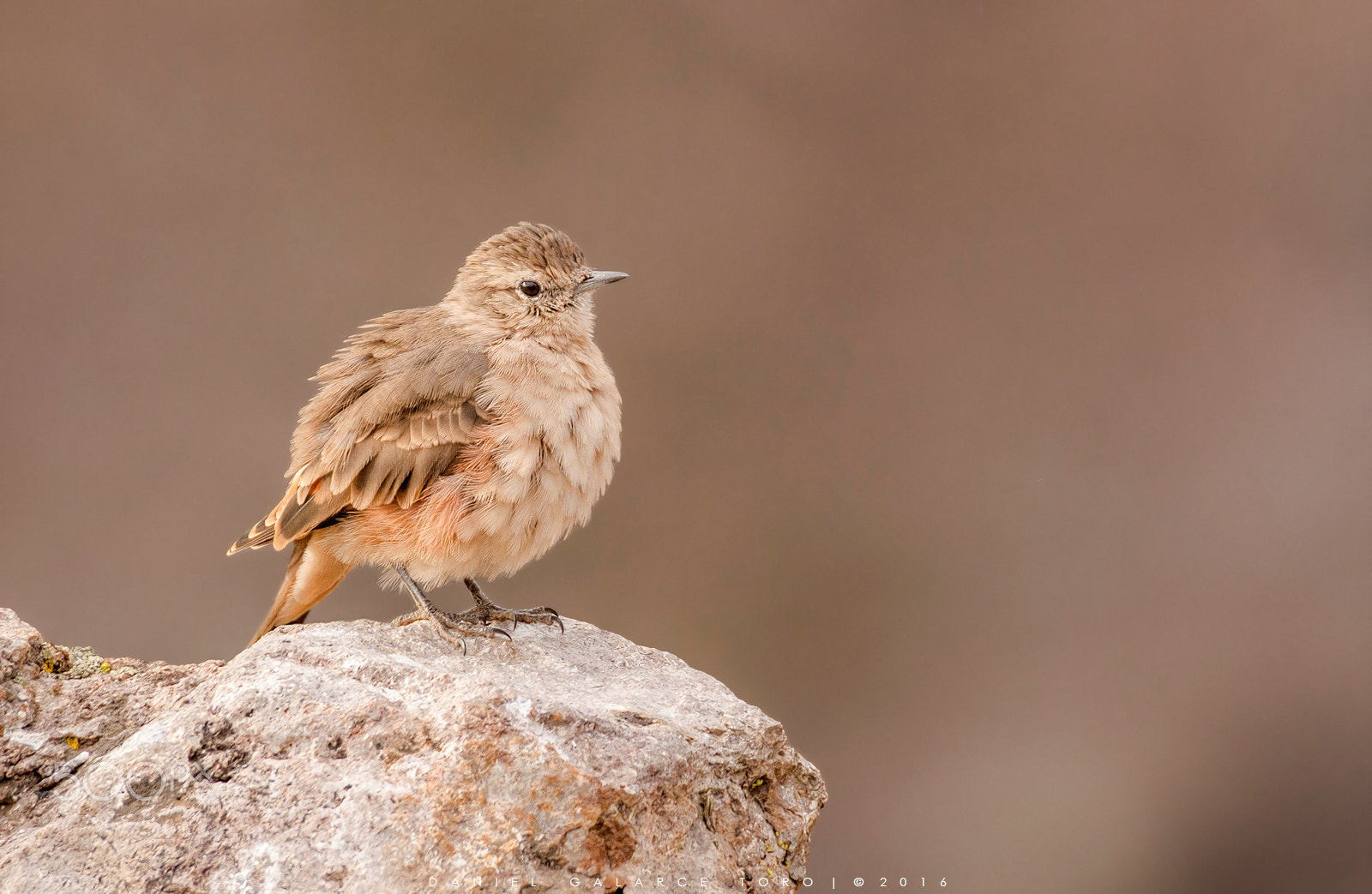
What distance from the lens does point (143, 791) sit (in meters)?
2.55

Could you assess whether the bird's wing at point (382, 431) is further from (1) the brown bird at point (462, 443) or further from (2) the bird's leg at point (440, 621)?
(2) the bird's leg at point (440, 621)

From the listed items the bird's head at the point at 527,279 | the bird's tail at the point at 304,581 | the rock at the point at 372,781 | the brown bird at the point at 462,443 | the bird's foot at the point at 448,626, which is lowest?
the rock at the point at 372,781

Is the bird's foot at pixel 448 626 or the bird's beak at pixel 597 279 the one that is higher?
the bird's beak at pixel 597 279

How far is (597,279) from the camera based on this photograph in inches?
163

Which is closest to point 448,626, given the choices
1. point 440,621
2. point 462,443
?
point 440,621

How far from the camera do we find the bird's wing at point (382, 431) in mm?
3625

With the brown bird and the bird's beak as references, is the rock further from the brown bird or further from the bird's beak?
the bird's beak

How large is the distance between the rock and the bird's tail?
2.25 feet

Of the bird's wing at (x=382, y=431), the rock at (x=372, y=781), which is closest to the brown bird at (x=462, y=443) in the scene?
the bird's wing at (x=382, y=431)

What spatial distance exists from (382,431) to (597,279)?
1.05m

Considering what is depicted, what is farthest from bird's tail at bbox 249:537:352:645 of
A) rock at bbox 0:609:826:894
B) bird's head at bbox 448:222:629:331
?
bird's head at bbox 448:222:629:331

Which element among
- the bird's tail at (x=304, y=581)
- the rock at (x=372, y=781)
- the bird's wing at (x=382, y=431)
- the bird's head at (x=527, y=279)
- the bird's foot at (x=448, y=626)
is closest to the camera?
the rock at (x=372, y=781)

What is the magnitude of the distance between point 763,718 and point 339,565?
174cm

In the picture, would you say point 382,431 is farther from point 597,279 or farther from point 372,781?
point 372,781
